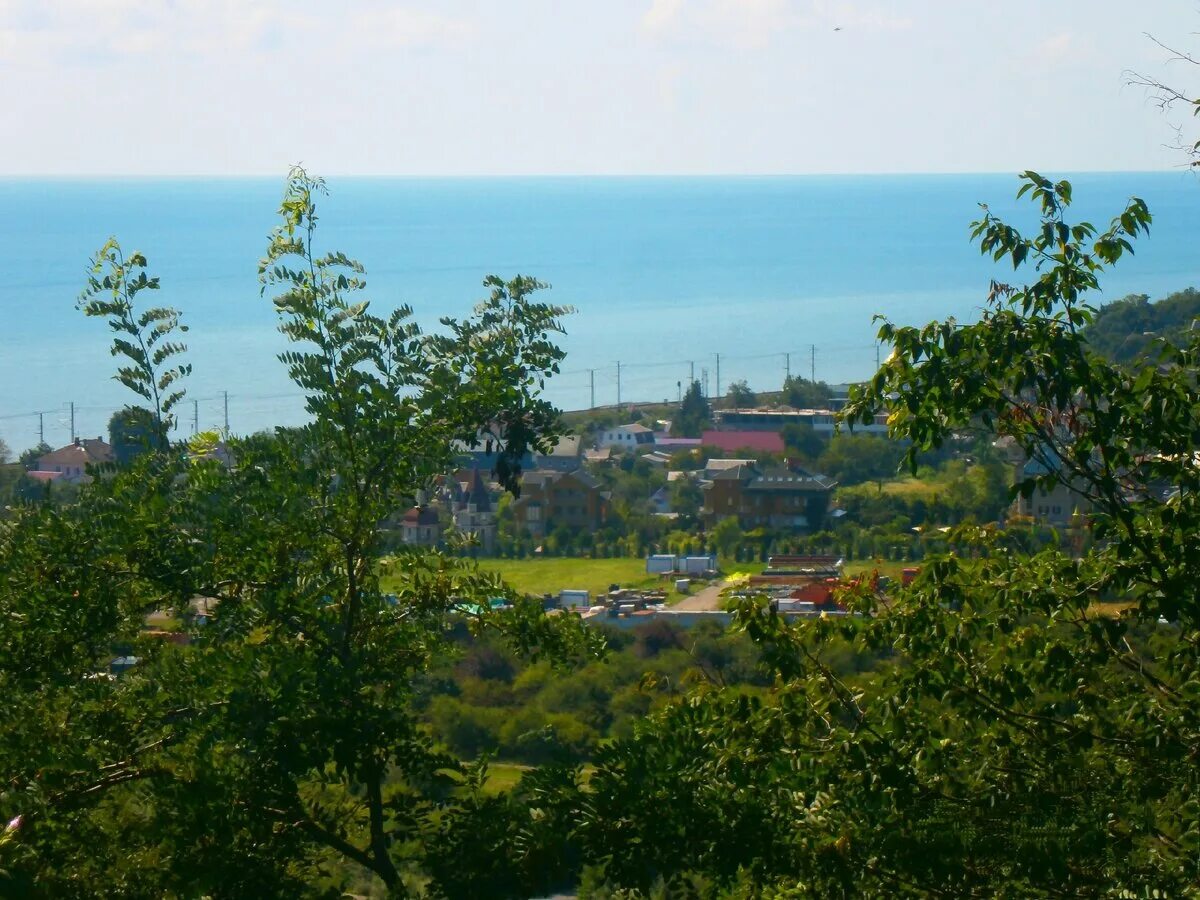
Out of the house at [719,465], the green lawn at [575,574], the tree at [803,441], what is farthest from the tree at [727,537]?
the tree at [803,441]

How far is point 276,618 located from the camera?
2.69 meters

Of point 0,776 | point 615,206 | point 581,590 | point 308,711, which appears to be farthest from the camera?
point 615,206

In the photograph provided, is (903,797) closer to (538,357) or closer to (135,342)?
(538,357)

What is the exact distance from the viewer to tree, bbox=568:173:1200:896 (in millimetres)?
2365

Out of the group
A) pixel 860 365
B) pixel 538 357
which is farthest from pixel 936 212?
pixel 538 357

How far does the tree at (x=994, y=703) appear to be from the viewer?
2.37 metres

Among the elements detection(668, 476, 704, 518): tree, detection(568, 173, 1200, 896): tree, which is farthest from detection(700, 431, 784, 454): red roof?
detection(568, 173, 1200, 896): tree

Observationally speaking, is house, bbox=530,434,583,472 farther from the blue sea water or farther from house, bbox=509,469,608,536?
the blue sea water

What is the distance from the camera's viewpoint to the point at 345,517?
2.84 metres

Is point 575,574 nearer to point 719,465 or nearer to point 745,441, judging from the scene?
point 719,465

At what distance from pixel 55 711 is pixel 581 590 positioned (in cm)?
1207

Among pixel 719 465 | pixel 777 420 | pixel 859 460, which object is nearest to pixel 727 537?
pixel 719 465

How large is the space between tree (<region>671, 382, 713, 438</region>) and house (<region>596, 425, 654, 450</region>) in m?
0.72

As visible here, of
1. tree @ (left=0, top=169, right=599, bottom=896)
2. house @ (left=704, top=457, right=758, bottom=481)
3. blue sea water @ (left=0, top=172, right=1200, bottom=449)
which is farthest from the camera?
blue sea water @ (left=0, top=172, right=1200, bottom=449)
